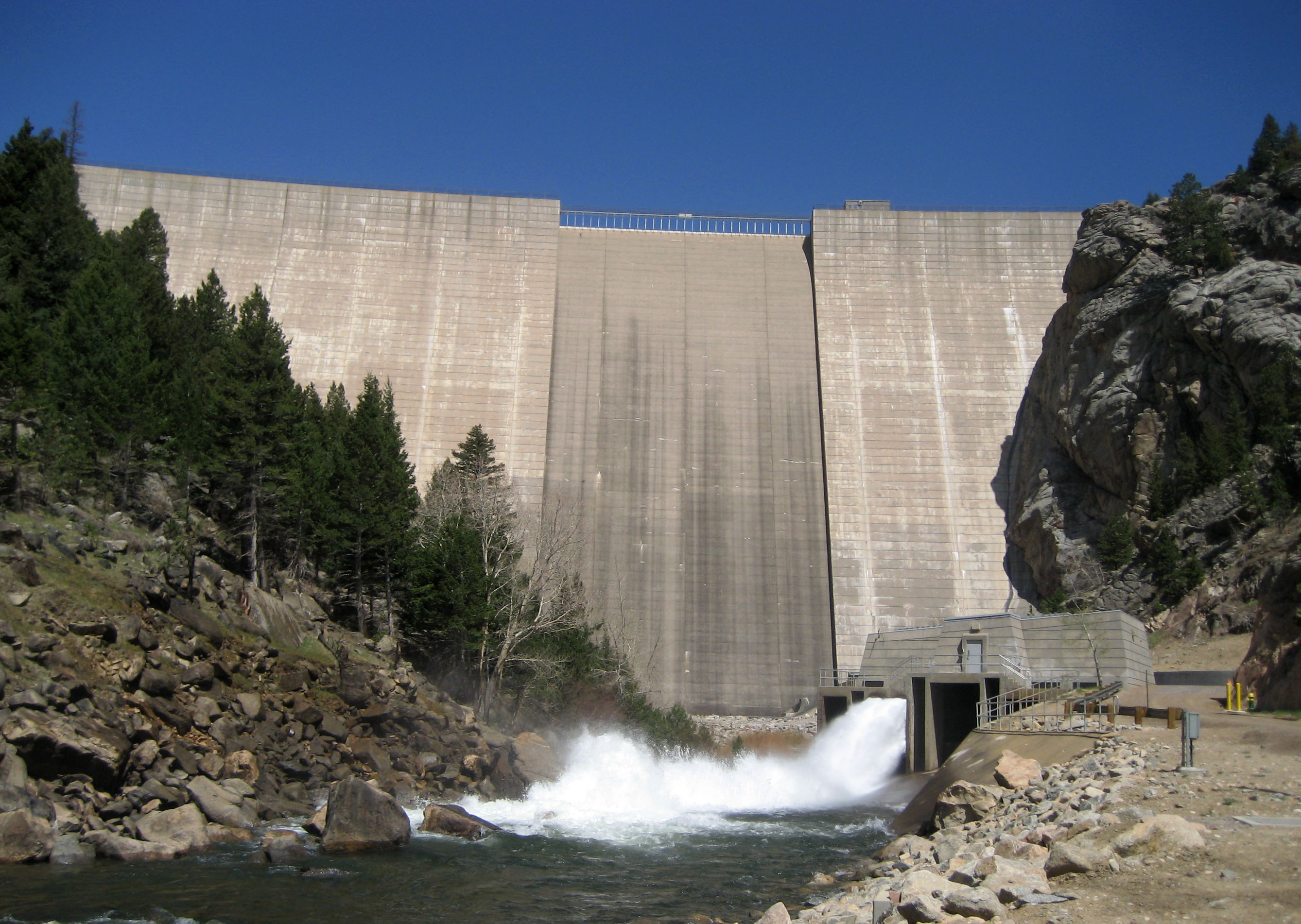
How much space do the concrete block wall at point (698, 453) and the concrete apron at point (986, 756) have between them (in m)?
19.3

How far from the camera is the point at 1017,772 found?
630 inches

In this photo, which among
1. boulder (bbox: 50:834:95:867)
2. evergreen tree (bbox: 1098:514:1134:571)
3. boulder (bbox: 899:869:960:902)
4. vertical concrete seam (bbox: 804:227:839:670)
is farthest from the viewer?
vertical concrete seam (bbox: 804:227:839:670)

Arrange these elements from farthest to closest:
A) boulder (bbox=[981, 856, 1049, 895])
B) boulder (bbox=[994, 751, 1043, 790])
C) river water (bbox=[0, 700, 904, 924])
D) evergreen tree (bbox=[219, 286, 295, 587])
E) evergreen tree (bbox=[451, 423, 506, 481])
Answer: evergreen tree (bbox=[451, 423, 506, 481])
evergreen tree (bbox=[219, 286, 295, 587])
boulder (bbox=[994, 751, 1043, 790])
river water (bbox=[0, 700, 904, 924])
boulder (bbox=[981, 856, 1049, 895])

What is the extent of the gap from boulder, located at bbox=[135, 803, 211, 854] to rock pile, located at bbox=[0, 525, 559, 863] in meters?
0.03

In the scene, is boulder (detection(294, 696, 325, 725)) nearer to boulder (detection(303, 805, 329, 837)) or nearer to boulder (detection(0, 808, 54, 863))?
boulder (detection(303, 805, 329, 837))

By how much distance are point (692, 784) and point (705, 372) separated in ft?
77.0

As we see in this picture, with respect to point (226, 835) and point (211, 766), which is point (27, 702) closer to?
point (211, 766)

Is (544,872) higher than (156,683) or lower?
lower

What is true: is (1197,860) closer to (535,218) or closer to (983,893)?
(983,893)

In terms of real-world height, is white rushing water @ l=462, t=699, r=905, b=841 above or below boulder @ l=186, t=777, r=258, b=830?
below

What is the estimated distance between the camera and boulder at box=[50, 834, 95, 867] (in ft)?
40.1

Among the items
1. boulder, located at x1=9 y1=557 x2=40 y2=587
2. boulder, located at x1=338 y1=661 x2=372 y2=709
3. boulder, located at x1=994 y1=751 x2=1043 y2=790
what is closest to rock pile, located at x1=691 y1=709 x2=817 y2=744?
boulder, located at x1=338 y1=661 x2=372 y2=709

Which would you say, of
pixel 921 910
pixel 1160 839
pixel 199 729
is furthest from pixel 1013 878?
pixel 199 729

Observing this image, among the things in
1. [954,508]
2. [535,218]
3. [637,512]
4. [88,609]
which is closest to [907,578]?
[954,508]
